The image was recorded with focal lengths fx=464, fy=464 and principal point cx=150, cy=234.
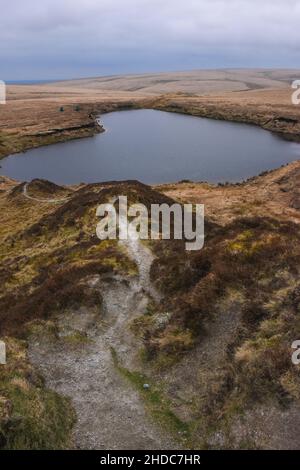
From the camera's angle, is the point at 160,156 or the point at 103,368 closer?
the point at 103,368

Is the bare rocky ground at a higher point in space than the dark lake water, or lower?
lower

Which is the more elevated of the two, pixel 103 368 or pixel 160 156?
pixel 160 156

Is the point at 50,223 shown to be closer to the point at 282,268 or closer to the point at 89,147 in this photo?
the point at 282,268

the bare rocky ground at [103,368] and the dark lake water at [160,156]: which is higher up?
the dark lake water at [160,156]

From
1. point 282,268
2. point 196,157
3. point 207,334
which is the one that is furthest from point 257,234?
point 196,157
